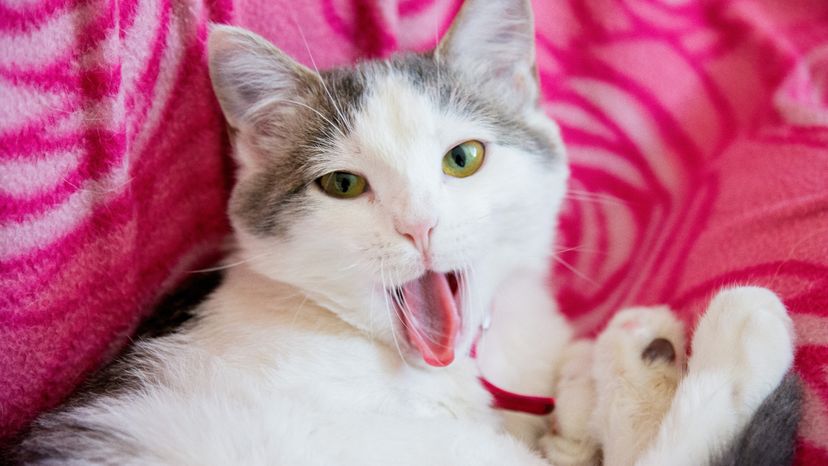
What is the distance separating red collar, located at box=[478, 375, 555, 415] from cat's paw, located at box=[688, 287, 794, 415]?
286 millimetres

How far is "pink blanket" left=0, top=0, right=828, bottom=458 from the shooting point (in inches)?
40.9

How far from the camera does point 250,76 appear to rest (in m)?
1.18

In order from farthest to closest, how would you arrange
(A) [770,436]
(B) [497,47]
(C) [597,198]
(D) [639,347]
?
1. (C) [597,198]
2. (B) [497,47]
3. (D) [639,347]
4. (A) [770,436]

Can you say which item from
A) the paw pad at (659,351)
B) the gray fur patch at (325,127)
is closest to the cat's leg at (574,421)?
the paw pad at (659,351)

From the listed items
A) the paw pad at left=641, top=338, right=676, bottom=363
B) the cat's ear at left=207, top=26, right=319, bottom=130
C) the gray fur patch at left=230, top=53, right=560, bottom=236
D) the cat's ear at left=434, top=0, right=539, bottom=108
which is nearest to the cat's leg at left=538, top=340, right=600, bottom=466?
the paw pad at left=641, top=338, right=676, bottom=363

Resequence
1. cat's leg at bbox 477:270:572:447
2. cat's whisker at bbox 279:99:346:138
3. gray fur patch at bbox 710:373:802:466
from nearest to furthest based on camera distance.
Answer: gray fur patch at bbox 710:373:802:466 → cat's whisker at bbox 279:99:346:138 → cat's leg at bbox 477:270:572:447

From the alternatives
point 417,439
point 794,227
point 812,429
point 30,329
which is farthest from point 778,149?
point 30,329

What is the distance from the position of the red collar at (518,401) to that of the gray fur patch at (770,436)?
0.37 meters

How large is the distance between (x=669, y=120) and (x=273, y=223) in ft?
3.23

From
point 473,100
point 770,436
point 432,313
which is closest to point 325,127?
point 473,100

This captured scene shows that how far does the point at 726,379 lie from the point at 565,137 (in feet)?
2.52

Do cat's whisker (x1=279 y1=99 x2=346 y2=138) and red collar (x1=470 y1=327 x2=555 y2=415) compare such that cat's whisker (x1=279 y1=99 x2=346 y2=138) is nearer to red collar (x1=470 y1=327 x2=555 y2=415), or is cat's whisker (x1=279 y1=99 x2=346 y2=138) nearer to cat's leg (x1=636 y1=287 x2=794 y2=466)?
red collar (x1=470 y1=327 x2=555 y2=415)

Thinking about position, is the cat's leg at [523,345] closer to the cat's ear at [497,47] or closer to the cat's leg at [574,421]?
the cat's leg at [574,421]

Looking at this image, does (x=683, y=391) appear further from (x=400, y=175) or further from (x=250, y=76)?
(x=250, y=76)
